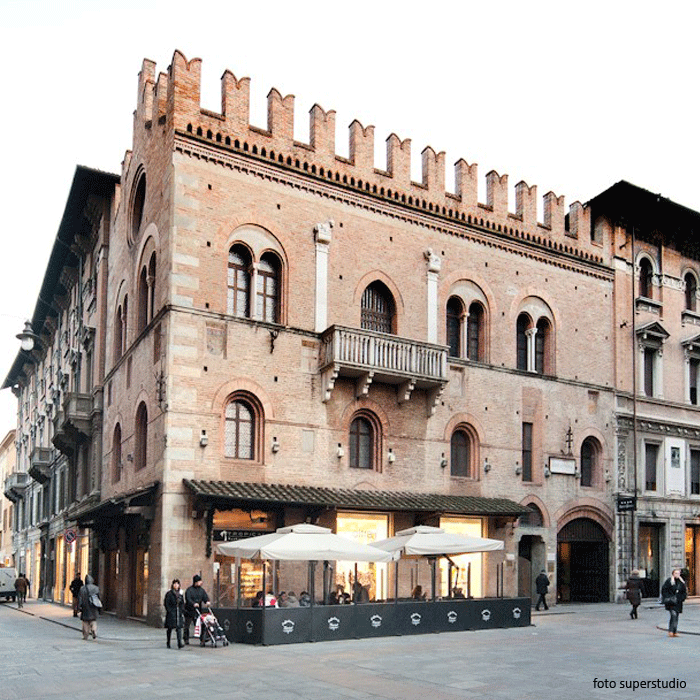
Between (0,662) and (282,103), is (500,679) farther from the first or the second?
(282,103)

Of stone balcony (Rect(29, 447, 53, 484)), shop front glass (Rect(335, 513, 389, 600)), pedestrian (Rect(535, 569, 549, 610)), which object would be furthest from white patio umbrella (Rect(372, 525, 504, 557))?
stone balcony (Rect(29, 447, 53, 484))

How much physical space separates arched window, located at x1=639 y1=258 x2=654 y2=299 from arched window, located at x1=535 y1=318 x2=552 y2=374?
218 inches

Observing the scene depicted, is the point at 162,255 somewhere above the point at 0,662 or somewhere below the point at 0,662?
above

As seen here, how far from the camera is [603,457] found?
34.3 metres

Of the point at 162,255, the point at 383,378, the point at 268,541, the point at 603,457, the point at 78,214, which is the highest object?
the point at 78,214

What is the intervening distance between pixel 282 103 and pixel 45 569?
30069 mm

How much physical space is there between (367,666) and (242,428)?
35.0 ft

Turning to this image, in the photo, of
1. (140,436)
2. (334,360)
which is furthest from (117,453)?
(334,360)

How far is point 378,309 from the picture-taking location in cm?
2959

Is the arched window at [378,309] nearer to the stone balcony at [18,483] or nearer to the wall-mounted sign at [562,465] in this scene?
the wall-mounted sign at [562,465]

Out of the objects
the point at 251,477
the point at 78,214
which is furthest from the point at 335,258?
the point at 78,214

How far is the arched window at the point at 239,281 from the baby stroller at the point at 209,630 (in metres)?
9.12

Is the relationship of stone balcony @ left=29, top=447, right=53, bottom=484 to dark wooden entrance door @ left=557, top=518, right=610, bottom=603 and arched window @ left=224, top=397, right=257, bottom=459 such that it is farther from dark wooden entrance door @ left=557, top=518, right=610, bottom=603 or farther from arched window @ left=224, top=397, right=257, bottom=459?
dark wooden entrance door @ left=557, top=518, right=610, bottom=603

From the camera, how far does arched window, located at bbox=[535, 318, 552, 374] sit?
33594 mm
